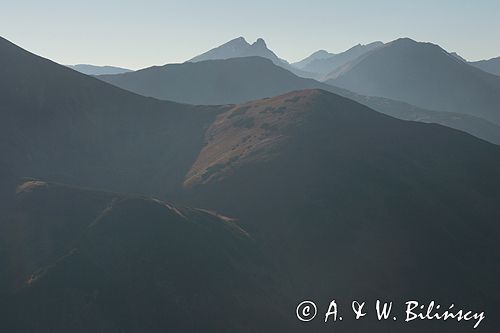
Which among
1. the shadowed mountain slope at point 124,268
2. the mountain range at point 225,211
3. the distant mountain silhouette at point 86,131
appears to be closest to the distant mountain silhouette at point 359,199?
the mountain range at point 225,211

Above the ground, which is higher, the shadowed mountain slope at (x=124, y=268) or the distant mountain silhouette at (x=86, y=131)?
the distant mountain silhouette at (x=86, y=131)

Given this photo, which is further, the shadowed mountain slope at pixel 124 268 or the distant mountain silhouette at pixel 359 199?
the distant mountain silhouette at pixel 359 199

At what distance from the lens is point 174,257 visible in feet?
177

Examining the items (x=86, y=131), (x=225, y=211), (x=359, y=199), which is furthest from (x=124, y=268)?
(x=86, y=131)

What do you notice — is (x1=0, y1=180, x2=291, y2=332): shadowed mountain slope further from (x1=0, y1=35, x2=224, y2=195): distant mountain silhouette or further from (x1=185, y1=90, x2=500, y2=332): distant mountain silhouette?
(x1=0, y1=35, x2=224, y2=195): distant mountain silhouette

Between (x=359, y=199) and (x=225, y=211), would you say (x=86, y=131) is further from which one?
(x=359, y=199)

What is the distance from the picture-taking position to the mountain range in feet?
161

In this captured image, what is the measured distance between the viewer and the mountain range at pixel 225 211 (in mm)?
48969

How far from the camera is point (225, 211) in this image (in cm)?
7431

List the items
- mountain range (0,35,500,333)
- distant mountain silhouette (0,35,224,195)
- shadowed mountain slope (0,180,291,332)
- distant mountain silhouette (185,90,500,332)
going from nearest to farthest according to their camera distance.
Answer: shadowed mountain slope (0,180,291,332) → mountain range (0,35,500,333) → distant mountain silhouette (185,90,500,332) → distant mountain silhouette (0,35,224,195)

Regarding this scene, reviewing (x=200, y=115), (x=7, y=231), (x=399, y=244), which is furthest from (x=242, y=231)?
(x=200, y=115)

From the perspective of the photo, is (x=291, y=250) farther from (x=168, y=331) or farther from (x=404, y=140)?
(x=404, y=140)

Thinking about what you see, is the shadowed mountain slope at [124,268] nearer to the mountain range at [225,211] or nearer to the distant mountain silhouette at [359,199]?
the mountain range at [225,211]

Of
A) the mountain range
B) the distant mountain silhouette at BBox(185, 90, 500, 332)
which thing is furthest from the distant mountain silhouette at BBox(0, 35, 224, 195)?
A: the distant mountain silhouette at BBox(185, 90, 500, 332)
